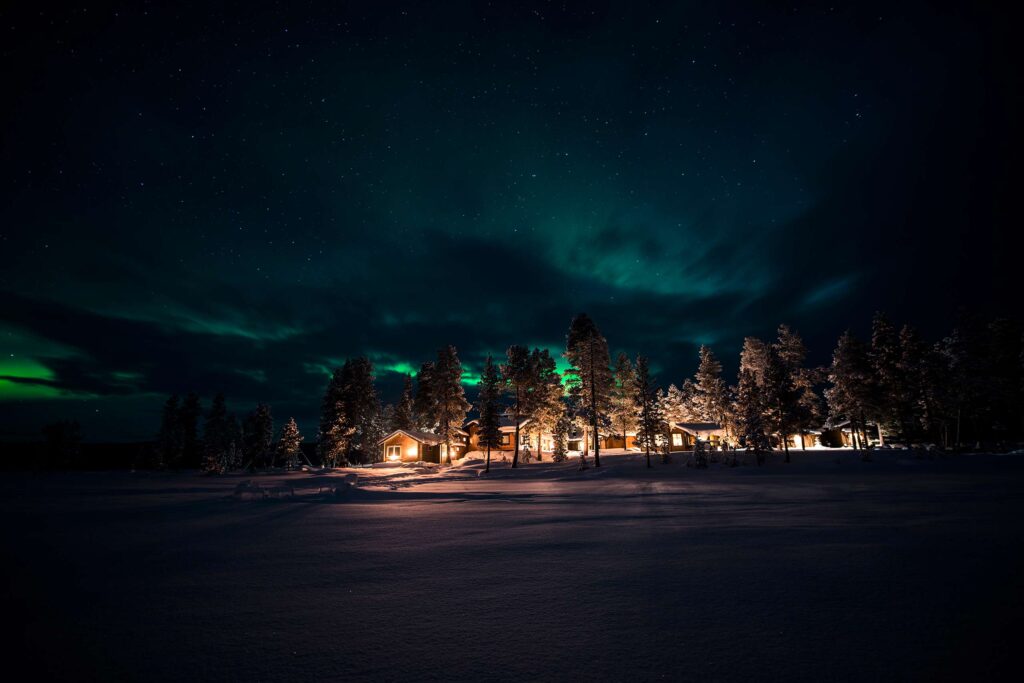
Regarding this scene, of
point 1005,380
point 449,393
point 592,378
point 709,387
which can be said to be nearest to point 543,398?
point 592,378

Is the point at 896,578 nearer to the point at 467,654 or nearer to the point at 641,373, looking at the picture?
the point at 467,654

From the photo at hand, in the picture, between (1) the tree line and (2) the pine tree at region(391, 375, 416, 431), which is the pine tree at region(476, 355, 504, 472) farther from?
(2) the pine tree at region(391, 375, 416, 431)

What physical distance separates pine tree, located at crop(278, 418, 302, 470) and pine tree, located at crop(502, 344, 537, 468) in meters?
34.9

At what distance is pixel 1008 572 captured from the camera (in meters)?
6.27

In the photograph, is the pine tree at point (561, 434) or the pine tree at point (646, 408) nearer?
the pine tree at point (646, 408)

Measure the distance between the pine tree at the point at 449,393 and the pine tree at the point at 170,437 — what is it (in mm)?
47531

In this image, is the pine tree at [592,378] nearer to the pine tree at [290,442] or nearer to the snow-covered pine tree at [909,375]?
the snow-covered pine tree at [909,375]

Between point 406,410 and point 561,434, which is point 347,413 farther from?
point 561,434

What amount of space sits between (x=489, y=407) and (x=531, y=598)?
4275cm

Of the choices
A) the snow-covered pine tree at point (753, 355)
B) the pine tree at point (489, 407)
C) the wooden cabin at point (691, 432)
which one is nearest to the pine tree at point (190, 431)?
the pine tree at point (489, 407)

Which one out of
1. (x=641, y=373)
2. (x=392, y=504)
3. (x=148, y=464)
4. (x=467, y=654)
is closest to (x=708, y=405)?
(x=641, y=373)

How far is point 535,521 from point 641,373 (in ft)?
114

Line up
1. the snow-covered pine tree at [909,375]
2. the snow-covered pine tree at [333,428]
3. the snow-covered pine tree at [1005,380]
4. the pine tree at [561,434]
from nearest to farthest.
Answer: the snow-covered pine tree at [1005,380] < the snow-covered pine tree at [909,375] < the pine tree at [561,434] < the snow-covered pine tree at [333,428]

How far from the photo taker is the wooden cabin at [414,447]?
190 feet
